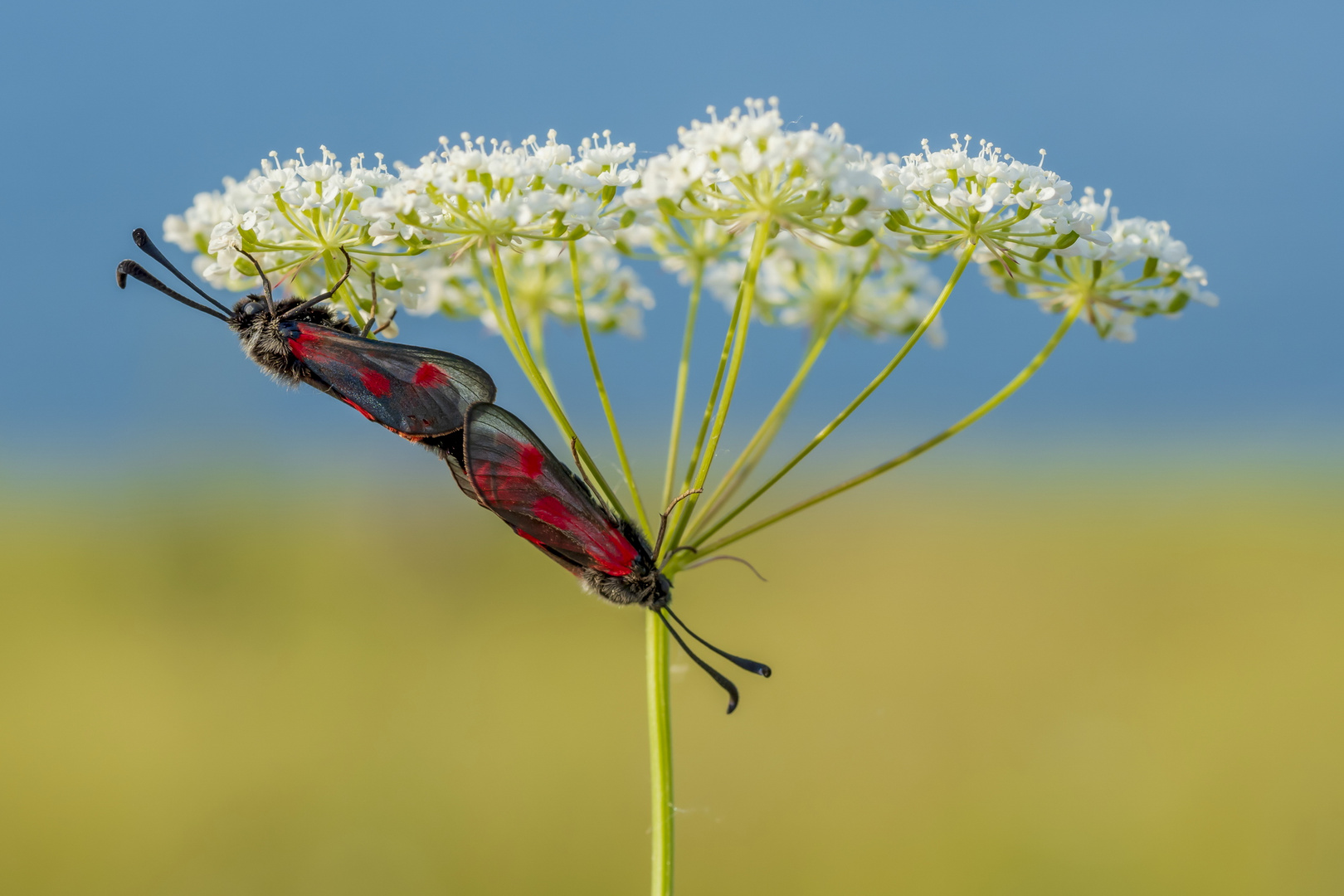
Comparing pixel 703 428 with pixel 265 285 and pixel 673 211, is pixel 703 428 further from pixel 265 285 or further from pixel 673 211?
pixel 265 285

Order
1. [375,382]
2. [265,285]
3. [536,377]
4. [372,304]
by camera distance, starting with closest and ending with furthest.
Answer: [375,382], [536,377], [265,285], [372,304]

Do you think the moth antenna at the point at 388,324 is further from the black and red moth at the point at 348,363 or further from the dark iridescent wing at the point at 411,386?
the dark iridescent wing at the point at 411,386

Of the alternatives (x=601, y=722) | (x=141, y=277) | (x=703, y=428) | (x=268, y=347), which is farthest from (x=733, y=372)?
(x=601, y=722)

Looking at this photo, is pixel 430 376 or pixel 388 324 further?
pixel 388 324

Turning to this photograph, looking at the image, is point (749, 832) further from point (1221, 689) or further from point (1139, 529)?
point (1139, 529)

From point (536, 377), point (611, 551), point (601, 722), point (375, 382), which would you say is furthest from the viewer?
point (601, 722)

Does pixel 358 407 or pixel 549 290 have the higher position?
pixel 549 290

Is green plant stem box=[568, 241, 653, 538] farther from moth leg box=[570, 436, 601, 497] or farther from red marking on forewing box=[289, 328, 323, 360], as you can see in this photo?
red marking on forewing box=[289, 328, 323, 360]

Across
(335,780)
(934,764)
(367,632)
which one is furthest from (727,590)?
(335,780)
